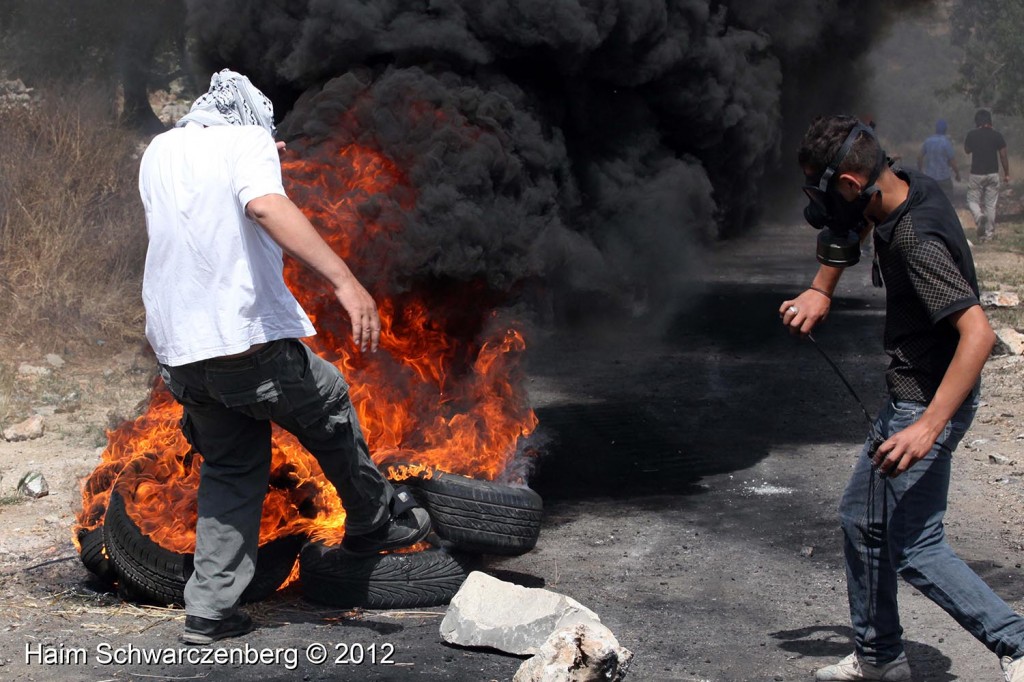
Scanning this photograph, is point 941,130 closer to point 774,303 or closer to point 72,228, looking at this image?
point 774,303

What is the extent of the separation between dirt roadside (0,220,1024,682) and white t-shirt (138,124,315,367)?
1.16 meters

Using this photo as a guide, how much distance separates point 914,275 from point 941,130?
1573 centimetres

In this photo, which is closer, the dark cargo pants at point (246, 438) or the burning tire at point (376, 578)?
the dark cargo pants at point (246, 438)

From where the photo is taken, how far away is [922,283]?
350 cm

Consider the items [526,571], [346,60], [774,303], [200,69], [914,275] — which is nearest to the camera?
[914,275]

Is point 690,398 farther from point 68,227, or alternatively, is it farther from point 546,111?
point 68,227

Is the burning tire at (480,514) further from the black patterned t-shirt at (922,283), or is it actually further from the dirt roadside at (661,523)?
the black patterned t-shirt at (922,283)

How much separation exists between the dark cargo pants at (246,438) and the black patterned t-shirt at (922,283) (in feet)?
6.64

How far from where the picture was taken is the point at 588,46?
6.58 m

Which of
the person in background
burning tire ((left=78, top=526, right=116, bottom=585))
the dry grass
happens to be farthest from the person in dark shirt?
burning tire ((left=78, top=526, right=116, bottom=585))

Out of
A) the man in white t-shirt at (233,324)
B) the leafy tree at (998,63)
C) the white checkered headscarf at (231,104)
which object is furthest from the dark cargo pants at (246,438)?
the leafy tree at (998,63)

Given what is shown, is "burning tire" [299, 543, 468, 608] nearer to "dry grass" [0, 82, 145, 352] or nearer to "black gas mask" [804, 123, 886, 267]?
"black gas mask" [804, 123, 886, 267]

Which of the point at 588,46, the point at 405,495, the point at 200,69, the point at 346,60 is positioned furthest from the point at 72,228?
the point at 405,495

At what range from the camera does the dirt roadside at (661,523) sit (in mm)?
4047
